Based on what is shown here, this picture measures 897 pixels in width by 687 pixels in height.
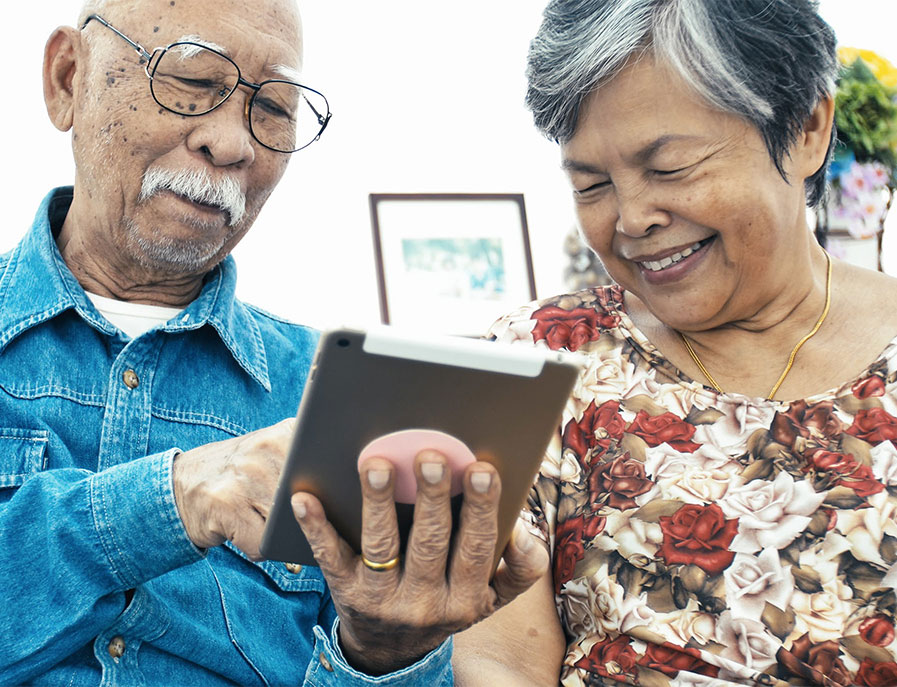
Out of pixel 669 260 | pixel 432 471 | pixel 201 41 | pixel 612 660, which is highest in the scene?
pixel 201 41

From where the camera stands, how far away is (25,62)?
2.02 meters

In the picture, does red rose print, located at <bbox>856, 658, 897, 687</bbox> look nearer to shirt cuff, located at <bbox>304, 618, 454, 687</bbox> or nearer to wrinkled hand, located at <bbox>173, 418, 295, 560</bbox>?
shirt cuff, located at <bbox>304, 618, 454, 687</bbox>

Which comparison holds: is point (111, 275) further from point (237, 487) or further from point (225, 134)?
point (237, 487)

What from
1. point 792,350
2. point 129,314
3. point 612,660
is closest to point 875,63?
point 792,350

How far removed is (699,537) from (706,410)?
167 mm

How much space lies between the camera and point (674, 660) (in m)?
1.07

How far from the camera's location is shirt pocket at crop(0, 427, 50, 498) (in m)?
1.06

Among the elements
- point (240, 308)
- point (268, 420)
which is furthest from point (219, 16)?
point (268, 420)

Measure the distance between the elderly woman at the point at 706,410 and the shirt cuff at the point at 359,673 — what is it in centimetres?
13

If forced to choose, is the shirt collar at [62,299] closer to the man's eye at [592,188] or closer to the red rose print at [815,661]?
the man's eye at [592,188]

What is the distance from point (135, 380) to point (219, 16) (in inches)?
19.8

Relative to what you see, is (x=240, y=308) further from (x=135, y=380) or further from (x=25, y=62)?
(x=25, y=62)

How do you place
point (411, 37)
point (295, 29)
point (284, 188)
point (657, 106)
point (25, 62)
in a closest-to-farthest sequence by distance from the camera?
point (657, 106), point (295, 29), point (25, 62), point (284, 188), point (411, 37)

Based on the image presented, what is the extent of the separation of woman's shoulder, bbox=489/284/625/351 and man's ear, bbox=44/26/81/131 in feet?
2.19
